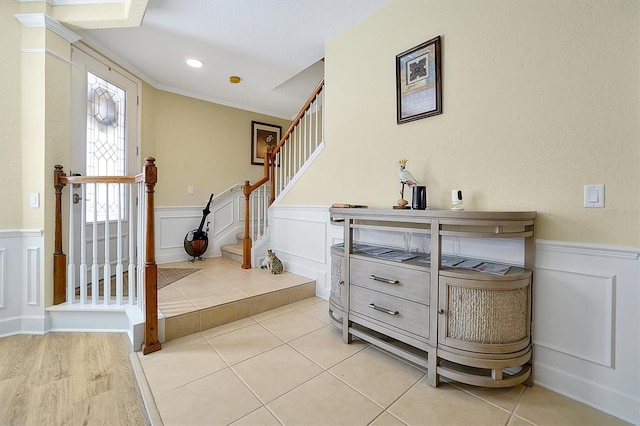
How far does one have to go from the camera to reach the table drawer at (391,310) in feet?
5.45

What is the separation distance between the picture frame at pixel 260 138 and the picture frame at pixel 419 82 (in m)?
3.19

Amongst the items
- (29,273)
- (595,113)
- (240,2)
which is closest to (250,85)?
(240,2)

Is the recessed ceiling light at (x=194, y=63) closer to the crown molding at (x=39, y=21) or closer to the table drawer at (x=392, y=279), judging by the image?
the crown molding at (x=39, y=21)

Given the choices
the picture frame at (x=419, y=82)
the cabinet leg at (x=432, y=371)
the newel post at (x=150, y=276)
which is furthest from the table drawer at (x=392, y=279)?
the newel post at (x=150, y=276)

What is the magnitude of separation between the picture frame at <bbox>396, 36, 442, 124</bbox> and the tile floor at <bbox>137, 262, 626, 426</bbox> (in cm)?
178

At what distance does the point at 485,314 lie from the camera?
4.85 ft

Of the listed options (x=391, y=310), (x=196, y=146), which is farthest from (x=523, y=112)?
(x=196, y=146)

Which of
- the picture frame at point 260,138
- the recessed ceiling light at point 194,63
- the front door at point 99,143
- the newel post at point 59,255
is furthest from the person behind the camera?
the picture frame at point 260,138

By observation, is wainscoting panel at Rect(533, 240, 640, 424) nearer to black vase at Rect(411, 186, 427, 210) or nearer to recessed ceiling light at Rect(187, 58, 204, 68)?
black vase at Rect(411, 186, 427, 210)

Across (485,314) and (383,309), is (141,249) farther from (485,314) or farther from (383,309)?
(485,314)

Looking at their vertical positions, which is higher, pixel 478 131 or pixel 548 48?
pixel 548 48

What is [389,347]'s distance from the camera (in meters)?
1.81

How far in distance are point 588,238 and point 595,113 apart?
640mm

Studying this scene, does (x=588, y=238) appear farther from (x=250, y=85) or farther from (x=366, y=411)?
(x=250, y=85)
